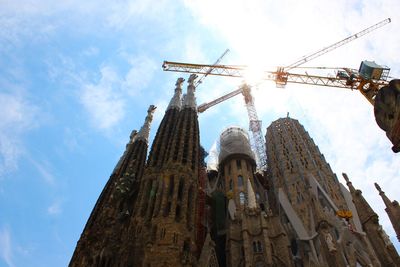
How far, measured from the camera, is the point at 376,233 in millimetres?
23734

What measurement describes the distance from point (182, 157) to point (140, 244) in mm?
10100

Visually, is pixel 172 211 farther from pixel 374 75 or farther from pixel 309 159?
pixel 374 75

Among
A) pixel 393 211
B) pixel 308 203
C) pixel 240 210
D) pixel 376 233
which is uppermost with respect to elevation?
pixel 308 203

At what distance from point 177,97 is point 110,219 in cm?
2043

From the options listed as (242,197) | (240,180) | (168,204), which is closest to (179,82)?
(240,180)

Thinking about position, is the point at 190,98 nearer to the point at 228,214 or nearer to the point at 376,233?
the point at 228,214

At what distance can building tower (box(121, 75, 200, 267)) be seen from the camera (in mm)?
23703

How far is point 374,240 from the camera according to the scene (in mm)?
23453

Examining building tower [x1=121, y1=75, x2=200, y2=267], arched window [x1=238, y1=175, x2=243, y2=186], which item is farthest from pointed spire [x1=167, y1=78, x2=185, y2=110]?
arched window [x1=238, y1=175, x2=243, y2=186]

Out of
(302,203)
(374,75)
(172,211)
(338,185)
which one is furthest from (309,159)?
(172,211)

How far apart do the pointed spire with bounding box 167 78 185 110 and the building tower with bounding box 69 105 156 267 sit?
22.8ft

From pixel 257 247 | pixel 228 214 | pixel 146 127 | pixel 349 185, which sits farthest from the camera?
pixel 146 127

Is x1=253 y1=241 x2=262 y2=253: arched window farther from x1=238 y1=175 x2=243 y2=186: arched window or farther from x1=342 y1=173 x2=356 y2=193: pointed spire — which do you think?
x1=238 y1=175 x2=243 y2=186: arched window

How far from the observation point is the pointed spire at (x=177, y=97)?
43.5 m
